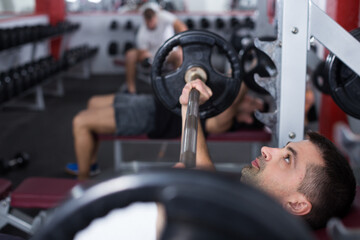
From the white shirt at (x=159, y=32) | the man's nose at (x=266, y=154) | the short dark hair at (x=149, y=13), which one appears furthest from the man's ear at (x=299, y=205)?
the short dark hair at (x=149, y=13)

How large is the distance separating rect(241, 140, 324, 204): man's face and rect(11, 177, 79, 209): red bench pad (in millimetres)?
666

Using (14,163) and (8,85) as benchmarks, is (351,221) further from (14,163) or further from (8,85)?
(8,85)

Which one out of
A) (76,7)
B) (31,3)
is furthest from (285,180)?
(31,3)

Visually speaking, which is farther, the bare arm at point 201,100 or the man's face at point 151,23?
the man's face at point 151,23

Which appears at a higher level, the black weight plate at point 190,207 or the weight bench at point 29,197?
the black weight plate at point 190,207

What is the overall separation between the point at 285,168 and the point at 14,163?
1894 mm

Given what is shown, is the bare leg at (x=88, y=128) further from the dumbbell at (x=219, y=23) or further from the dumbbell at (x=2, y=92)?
the dumbbell at (x=219, y=23)

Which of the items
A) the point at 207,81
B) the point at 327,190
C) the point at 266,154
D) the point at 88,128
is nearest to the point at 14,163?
the point at 88,128

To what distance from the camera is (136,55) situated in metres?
4.29

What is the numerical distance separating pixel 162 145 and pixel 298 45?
6.67 feet

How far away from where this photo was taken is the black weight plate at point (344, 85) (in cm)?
114

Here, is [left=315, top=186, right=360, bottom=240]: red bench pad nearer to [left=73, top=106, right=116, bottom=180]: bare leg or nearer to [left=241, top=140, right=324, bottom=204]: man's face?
[left=241, top=140, right=324, bottom=204]: man's face

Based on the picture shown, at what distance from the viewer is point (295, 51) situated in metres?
1.08

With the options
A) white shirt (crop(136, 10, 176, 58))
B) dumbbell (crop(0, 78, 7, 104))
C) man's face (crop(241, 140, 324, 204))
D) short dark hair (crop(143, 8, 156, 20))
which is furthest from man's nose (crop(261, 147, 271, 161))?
short dark hair (crop(143, 8, 156, 20))
